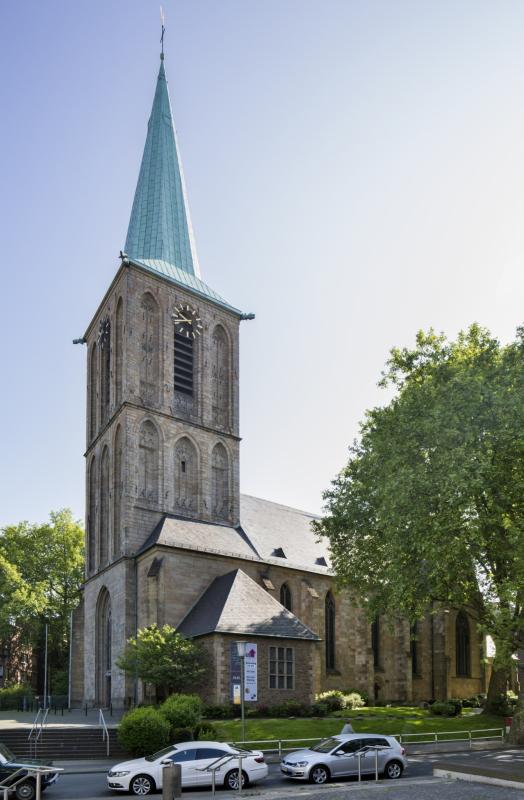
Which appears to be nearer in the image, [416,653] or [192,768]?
[192,768]

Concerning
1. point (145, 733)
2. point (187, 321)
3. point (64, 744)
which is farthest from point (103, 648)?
point (145, 733)

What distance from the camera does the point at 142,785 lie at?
2139 centimetres

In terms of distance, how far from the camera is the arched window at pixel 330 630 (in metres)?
51.0

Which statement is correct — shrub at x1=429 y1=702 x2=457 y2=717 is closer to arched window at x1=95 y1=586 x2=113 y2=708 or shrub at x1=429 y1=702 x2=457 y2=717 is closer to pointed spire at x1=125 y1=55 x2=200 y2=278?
arched window at x1=95 y1=586 x2=113 y2=708

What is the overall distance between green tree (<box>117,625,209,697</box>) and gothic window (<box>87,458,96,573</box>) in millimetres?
14030

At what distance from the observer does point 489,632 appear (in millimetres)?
31391

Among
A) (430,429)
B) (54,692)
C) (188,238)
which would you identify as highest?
(188,238)

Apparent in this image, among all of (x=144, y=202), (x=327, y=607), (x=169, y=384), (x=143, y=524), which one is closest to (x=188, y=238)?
(x=144, y=202)

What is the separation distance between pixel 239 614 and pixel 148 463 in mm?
11939

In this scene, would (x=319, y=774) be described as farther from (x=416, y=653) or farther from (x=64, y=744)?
(x=416, y=653)

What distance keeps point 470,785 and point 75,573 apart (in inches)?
2080

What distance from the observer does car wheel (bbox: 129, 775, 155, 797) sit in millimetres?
21300

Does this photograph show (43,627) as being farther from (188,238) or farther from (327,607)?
(188,238)

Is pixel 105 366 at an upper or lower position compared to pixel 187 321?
lower
